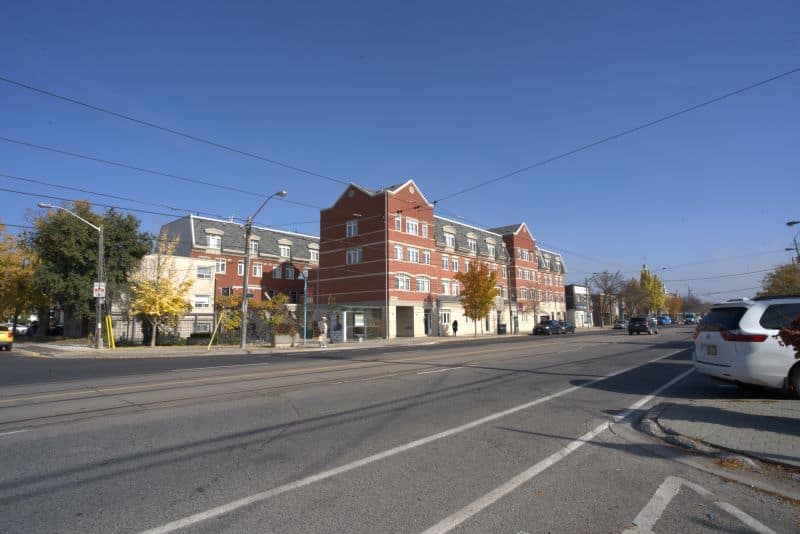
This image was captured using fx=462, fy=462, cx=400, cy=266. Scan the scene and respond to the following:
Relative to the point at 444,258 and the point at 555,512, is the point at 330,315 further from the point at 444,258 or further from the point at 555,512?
the point at 555,512

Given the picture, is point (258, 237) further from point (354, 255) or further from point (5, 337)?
point (5, 337)

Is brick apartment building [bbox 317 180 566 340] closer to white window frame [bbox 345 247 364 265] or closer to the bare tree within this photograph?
white window frame [bbox 345 247 364 265]

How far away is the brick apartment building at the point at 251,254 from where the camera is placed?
1934 inches

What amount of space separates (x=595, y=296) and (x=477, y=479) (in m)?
102

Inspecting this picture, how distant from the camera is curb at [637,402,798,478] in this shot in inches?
209

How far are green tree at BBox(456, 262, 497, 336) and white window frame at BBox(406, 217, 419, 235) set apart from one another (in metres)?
6.72

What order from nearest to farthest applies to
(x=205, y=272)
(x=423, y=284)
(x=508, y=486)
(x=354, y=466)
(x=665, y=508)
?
(x=665, y=508) < (x=508, y=486) < (x=354, y=466) < (x=205, y=272) < (x=423, y=284)

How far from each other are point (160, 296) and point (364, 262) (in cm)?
2079

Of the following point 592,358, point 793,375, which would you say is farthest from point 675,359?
point 793,375

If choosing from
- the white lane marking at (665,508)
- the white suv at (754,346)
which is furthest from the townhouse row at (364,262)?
the white lane marking at (665,508)

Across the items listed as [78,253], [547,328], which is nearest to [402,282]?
[547,328]

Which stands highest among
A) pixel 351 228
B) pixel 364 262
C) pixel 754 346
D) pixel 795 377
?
pixel 351 228

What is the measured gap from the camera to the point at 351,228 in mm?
48000

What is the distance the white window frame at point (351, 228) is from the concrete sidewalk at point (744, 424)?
4026cm
